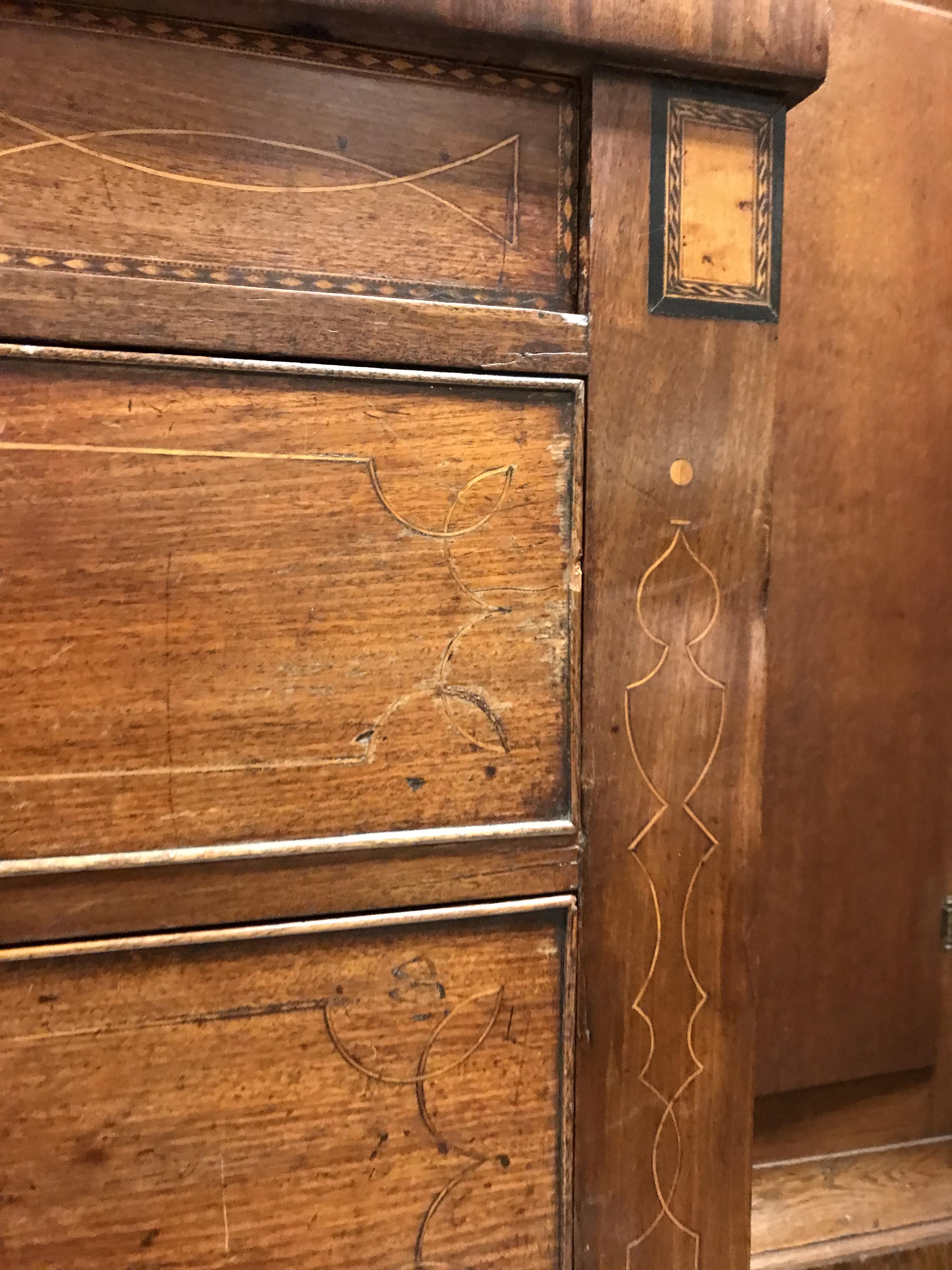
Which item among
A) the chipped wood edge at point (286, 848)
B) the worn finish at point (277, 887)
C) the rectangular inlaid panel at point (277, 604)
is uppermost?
the rectangular inlaid panel at point (277, 604)

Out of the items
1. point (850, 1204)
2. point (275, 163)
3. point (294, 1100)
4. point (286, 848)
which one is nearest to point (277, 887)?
point (286, 848)

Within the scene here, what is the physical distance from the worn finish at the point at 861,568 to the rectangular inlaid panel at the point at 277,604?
1.19 feet

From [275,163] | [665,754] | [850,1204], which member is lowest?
[850,1204]

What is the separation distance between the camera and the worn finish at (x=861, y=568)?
2.58 feet

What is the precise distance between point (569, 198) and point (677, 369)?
6.1 inches

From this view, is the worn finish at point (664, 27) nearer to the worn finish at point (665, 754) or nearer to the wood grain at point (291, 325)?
the worn finish at point (665, 754)

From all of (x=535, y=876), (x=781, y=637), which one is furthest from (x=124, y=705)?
(x=781, y=637)

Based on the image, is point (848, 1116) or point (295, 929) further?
point (848, 1116)

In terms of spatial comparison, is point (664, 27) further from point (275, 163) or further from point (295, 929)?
point (295, 929)

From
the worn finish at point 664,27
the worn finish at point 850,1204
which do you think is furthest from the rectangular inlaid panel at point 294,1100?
the worn finish at point 664,27

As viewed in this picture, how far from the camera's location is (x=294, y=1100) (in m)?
0.55

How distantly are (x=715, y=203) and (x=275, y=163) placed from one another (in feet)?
1.09

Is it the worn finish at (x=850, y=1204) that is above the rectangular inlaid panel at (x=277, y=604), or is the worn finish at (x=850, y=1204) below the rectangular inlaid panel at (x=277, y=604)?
below

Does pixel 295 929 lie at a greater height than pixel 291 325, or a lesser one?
lesser
